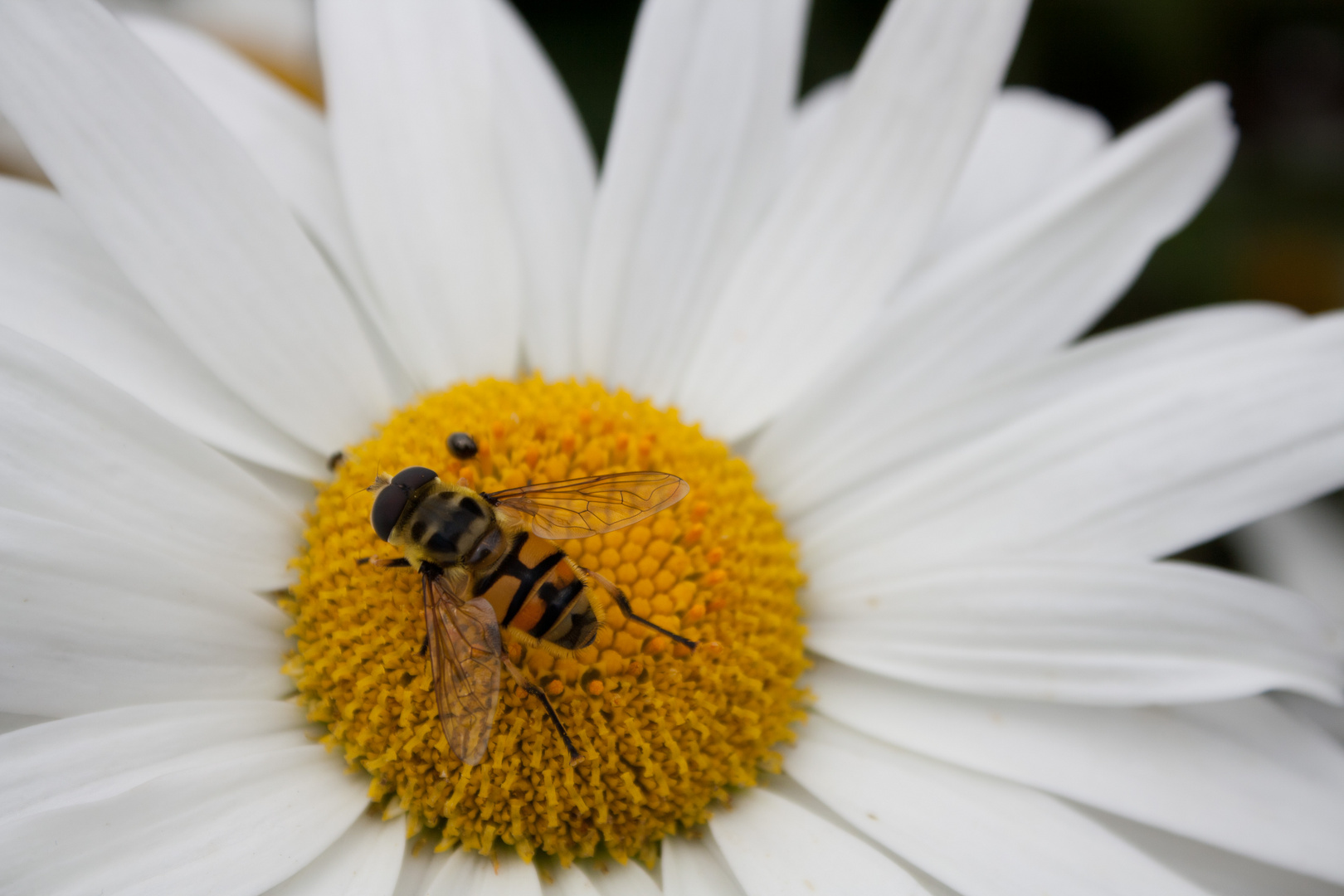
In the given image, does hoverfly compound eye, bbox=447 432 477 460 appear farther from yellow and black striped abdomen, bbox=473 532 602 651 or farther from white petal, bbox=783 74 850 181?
white petal, bbox=783 74 850 181

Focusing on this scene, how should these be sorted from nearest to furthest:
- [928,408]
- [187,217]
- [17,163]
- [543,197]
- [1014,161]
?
[187,217] < [928,408] < [543,197] < [1014,161] < [17,163]

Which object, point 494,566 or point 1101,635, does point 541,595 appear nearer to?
point 494,566

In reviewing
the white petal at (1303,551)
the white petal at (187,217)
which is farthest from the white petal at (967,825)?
the white petal at (1303,551)

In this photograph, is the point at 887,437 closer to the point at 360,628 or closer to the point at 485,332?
the point at 485,332

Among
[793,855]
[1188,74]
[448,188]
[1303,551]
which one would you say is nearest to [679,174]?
[448,188]

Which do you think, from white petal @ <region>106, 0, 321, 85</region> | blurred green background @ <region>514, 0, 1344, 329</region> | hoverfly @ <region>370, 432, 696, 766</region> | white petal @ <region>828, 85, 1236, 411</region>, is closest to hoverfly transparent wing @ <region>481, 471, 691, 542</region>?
hoverfly @ <region>370, 432, 696, 766</region>

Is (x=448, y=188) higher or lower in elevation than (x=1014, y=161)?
lower
